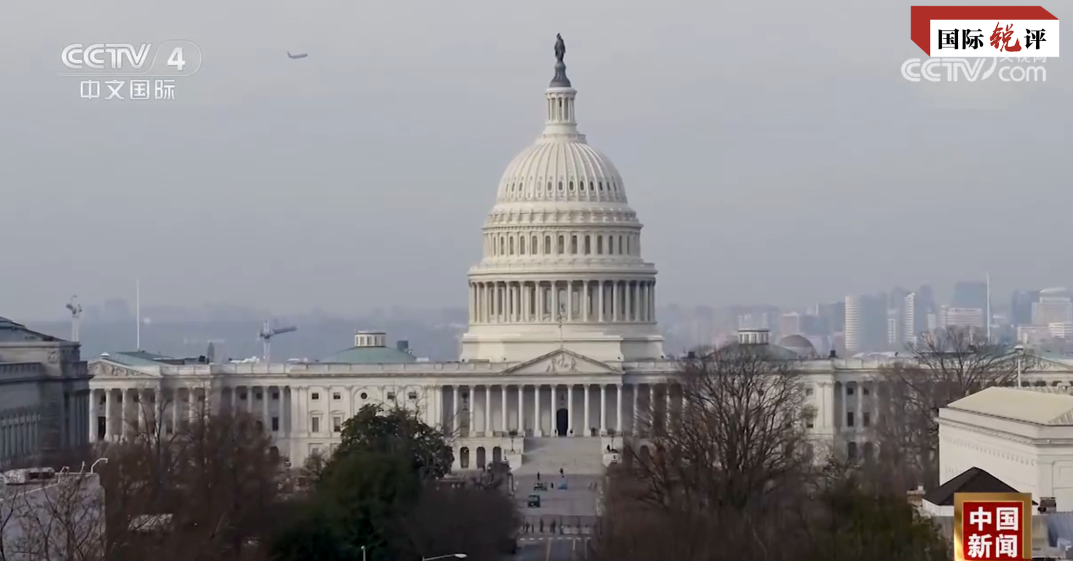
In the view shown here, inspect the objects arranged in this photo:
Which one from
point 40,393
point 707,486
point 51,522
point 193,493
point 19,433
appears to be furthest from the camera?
point 40,393

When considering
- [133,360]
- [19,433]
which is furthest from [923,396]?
[133,360]

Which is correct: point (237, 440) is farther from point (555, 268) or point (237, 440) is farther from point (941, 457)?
point (555, 268)

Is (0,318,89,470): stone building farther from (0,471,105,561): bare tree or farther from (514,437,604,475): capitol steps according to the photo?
(0,471,105,561): bare tree

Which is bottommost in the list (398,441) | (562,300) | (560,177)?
(398,441)

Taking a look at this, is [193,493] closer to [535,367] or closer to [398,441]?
[398,441]

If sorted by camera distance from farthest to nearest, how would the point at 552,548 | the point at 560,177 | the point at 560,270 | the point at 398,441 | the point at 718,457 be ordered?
1. the point at 560,177
2. the point at 560,270
3. the point at 398,441
4. the point at 552,548
5. the point at 718,457
